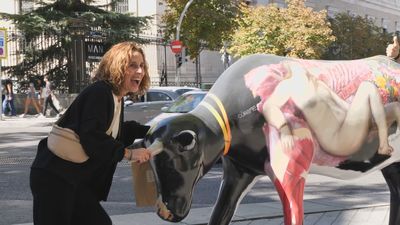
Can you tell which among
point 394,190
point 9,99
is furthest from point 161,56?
point 394,190

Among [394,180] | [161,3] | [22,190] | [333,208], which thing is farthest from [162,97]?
[161,3]

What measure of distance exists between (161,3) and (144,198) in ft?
103

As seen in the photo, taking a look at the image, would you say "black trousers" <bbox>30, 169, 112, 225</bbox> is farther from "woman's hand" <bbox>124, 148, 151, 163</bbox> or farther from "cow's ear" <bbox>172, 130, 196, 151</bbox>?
"cow's ear" <bbox>172, 130, 196, 151</bbox>

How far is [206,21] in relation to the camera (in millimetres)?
28938

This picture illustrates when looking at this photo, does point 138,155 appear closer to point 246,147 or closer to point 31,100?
point 246,147

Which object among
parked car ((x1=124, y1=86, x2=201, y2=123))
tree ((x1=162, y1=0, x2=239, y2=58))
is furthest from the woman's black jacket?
tree ((x1=162, y1=0, x2=239, y2=58))

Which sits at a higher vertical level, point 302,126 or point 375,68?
point 375,68

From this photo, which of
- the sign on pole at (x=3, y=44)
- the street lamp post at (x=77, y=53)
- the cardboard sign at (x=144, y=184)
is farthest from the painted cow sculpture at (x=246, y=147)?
the street lamp post at (x=77, y=53)

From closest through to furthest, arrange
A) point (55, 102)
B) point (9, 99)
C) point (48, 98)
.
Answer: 1. point (48, 98)
2. point (55, 102)
3. point (9, 99)

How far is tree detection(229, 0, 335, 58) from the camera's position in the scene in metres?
34.6

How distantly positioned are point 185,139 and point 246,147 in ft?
1.83

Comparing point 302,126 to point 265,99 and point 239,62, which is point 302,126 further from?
point 239,62

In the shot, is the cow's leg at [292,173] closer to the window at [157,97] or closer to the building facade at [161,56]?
the window at [157,97]

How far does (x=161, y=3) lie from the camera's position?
34.2m
